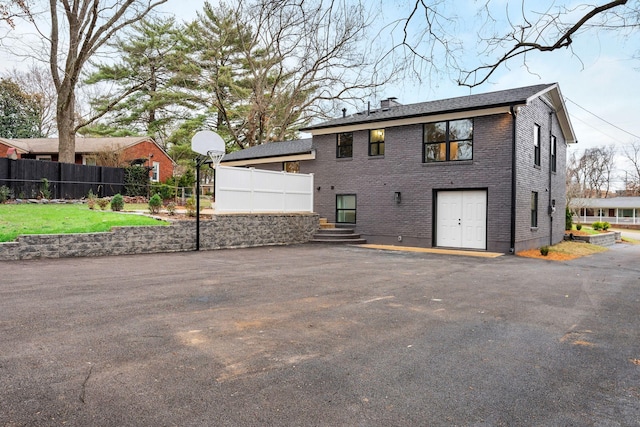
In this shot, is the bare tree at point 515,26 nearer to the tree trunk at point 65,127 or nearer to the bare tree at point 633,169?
the tree trunk at point 65,127

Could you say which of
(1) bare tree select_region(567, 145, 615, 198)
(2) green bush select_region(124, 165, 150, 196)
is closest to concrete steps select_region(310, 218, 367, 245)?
(2) green bush select_region(124, 165, 150, 196)

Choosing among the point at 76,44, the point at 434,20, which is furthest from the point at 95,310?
the point at 76,44

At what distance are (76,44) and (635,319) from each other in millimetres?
23228

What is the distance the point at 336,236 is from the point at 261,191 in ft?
12.3

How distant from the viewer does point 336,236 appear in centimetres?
1636

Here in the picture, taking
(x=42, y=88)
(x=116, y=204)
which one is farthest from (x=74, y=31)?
(x=42, y=88)

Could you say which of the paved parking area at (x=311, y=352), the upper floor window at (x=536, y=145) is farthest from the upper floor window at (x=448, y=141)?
the paved parking area at (x=311, y=352)

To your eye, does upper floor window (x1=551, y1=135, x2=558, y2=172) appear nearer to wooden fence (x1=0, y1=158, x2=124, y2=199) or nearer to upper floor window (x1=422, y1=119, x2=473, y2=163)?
upper floor window (x1=422, y1=119, x2=473, y2=163)

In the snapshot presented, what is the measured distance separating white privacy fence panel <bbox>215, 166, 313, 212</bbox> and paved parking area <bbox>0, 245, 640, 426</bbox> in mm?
6401

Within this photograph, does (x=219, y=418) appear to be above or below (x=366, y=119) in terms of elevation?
below

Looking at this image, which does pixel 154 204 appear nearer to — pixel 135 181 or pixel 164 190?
pixel 164 190

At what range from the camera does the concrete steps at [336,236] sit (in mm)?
16078

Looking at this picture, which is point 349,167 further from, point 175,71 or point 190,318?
point 175,71

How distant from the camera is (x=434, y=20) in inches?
227
